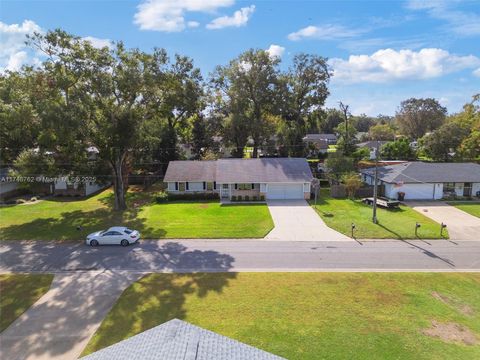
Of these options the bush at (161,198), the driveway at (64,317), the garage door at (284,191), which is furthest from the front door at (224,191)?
the driveway at (64,317)

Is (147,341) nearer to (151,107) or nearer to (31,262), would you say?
(31,262)

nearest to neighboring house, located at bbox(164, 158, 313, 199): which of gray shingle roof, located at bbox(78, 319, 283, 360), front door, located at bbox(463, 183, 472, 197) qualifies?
front door, located at bbox(463, 183, 472, 197)

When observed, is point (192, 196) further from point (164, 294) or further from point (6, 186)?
point (6, 186)

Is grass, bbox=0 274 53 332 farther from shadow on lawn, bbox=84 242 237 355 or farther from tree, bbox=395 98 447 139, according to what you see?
tree, bbox=395 98 447 139

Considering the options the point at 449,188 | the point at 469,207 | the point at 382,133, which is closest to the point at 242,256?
the point at 469,207

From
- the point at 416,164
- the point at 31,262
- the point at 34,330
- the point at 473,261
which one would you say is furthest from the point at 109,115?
the point at 416,164

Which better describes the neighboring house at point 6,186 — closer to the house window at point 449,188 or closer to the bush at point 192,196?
the bush at point 192,196
